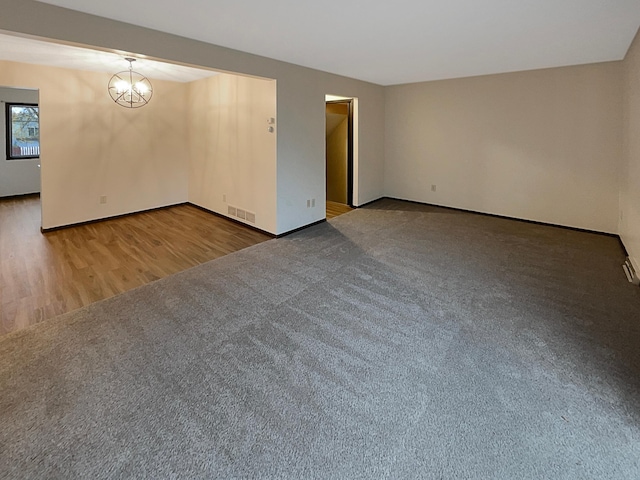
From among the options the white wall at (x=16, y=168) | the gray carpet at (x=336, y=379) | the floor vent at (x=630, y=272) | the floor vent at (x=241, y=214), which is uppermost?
the white wall at (x=16, y=168)

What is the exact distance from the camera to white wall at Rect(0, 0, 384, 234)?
109 inches

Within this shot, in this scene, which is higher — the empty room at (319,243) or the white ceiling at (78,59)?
the white ceiling at (78,59)

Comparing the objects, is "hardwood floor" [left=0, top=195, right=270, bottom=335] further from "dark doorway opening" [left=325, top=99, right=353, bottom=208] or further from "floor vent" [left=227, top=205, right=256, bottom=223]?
"dark doorway opening" [left=325, top=99, right=353, bottom=208]

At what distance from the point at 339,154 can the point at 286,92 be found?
137 inches

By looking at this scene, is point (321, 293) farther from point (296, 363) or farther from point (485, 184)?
point (485, 184)

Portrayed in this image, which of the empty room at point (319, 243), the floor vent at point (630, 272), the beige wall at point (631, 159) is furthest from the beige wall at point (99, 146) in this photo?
the floor vent at point (630, 272)

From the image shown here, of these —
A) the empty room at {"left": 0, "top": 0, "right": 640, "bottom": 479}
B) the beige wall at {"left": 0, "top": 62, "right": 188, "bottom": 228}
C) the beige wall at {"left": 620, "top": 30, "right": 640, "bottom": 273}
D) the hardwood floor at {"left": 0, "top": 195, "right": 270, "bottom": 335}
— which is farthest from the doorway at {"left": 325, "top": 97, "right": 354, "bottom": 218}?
the beige wall at {"left": 620, "top": 30, "right": 640, "bottom": 273}

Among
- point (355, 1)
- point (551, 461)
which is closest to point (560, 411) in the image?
→ point (551, 461)

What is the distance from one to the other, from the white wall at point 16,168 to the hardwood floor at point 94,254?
4.85 feet

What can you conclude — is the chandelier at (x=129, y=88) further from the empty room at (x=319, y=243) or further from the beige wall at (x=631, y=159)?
the beige wall at (x=631, y=159)

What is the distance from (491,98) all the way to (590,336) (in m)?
4.72

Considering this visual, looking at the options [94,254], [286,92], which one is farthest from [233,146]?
[94,254]

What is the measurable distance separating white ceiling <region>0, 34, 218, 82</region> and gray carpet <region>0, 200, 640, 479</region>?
266cm

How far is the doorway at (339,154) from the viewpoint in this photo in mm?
6992
